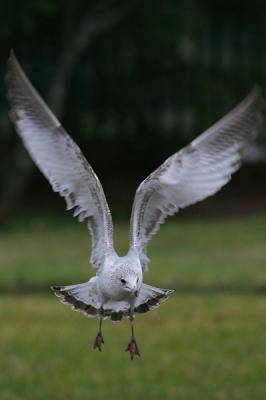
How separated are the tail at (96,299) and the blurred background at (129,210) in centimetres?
394

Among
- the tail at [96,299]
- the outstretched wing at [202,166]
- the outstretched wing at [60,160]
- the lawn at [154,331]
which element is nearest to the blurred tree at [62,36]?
the lawn at [154,331]

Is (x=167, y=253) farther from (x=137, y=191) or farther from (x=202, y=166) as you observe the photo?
(x=137, y=191)

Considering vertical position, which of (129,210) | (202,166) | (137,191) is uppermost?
(137,191)

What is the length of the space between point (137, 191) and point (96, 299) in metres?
0.61

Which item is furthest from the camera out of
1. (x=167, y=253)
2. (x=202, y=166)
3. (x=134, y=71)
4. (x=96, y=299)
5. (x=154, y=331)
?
(x=134, y=71)

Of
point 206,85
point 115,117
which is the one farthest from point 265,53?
point 115,117

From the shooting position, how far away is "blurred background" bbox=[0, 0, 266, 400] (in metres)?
11.4

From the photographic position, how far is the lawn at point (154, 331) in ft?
35.2

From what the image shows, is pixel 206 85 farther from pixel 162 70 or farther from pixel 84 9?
pixel 84 9

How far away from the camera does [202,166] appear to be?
698 cm

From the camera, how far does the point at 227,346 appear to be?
12.3m

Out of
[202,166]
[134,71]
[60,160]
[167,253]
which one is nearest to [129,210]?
[134,71]

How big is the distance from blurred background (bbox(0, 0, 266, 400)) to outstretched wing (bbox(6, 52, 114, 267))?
3886 mm

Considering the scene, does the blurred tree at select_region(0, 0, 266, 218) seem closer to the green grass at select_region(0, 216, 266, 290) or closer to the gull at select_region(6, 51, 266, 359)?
the green grass at select_region(0, 216, 266, 290)
